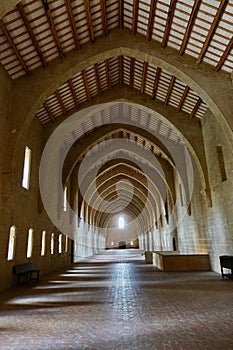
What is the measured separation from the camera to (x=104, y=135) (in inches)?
733

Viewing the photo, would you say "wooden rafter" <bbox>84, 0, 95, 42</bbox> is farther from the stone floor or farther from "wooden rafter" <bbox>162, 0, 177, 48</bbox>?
the stone floor

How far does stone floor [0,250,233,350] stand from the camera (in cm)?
423

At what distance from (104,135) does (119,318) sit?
14336 mm

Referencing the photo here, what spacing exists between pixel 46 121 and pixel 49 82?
165 inches

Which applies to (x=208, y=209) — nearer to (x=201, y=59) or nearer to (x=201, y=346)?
(x=201, y=59)

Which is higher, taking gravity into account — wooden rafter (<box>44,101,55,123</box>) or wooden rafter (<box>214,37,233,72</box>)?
wooden rafter (<box>44,101,55,123</box>)

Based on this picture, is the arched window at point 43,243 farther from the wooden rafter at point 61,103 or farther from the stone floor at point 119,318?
the wooden rafter at point 61,103

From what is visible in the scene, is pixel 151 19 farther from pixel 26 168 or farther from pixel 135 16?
pixel 26 168

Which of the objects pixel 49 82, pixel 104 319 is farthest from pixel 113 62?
pixel 104 319

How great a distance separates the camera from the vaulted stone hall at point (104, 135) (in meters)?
5.49

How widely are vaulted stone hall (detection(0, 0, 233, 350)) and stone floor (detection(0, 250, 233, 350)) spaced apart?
37 mm

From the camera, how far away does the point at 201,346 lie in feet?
13.1

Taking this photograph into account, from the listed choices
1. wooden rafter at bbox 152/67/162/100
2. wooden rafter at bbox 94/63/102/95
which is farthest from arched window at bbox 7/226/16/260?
wooden rafter at bbox 152/67/162/100

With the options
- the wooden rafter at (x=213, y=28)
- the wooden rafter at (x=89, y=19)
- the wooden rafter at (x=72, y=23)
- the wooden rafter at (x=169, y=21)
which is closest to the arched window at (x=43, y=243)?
the wooden rafter at (x=72, y=23)
